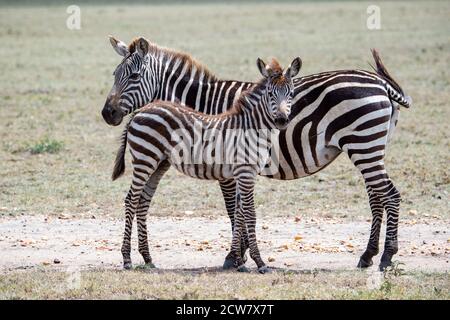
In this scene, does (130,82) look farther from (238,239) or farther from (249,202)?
(238,239)

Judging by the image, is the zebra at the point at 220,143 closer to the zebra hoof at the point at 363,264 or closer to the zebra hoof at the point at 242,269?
the zebra hoof at the point at 242,269

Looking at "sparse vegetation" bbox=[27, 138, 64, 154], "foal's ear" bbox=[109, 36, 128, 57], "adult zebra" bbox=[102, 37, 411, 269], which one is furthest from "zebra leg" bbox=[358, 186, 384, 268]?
"sparse vegetation" bbox=[27, 138, 64, 154]

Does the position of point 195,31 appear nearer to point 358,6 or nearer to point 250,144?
point 358,6

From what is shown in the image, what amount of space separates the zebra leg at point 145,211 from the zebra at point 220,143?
1.8 inches

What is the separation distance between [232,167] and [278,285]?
4.59ft

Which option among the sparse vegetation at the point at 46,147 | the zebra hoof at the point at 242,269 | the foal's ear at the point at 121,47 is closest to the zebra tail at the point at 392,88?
the zebra hoof at the point at 242,269

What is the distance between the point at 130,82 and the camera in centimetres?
947

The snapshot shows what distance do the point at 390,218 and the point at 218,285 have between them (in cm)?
216

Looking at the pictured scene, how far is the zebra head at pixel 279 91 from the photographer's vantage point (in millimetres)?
8475

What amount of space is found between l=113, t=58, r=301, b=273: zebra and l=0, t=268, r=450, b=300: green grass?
1.84 feet

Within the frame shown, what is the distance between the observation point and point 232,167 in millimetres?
8742

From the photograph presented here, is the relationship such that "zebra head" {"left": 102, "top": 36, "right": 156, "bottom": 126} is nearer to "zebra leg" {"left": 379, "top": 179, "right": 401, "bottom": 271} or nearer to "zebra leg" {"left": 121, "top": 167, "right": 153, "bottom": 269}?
"zebra leg" {"left": 121, "top": 167, "right": 153, "bottom": 269}
